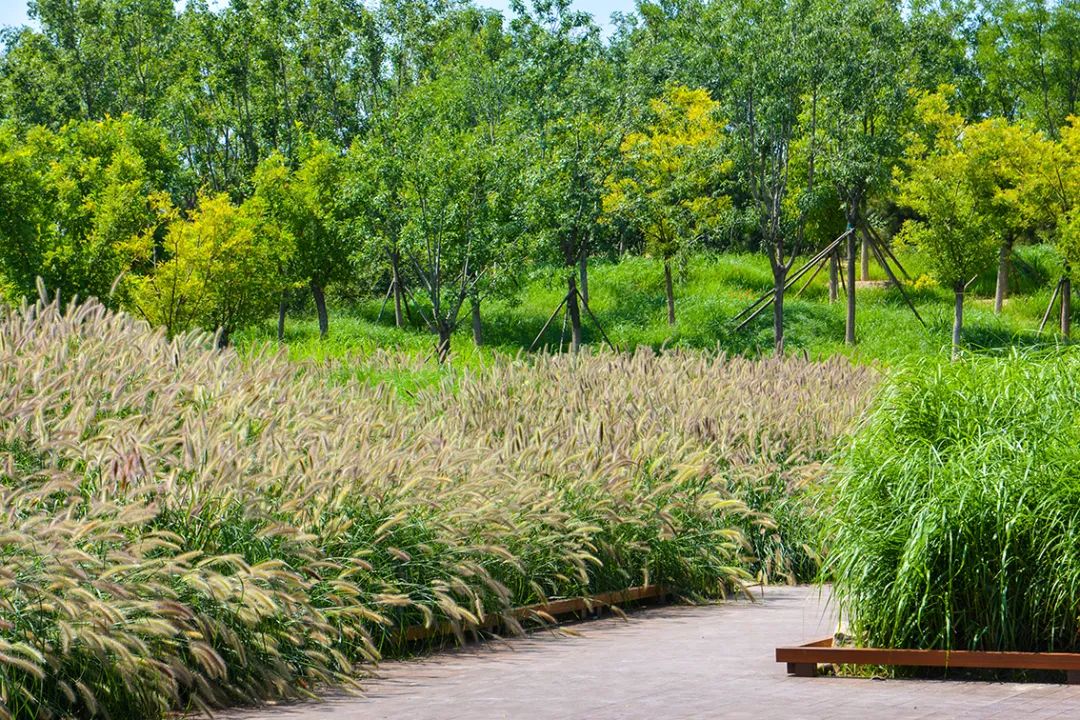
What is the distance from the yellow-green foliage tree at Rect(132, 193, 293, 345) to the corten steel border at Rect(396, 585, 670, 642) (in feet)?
83.8

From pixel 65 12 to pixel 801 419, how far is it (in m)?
56.9

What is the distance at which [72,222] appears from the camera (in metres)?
40.8

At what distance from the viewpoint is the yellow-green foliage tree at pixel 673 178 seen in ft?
139

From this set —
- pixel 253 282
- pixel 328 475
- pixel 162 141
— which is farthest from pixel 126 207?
pixel 328 475

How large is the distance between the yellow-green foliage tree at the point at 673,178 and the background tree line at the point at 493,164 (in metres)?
0.10

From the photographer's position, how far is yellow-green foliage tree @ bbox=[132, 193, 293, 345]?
3578 cm

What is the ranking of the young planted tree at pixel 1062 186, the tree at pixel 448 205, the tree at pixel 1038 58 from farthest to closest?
the tree at pixel 1038 58
the young planted tree at pixel 1062 186
the tree at pixel 448 205

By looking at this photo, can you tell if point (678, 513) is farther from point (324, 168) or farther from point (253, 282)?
point (324, 168)

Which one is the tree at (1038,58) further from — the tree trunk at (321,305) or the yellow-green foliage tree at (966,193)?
the tree trunk at (321,305)

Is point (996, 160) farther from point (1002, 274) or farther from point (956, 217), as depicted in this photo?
point (1002, 274)

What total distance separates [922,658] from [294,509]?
11.6ft

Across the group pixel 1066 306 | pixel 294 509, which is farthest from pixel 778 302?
pixel 294 509

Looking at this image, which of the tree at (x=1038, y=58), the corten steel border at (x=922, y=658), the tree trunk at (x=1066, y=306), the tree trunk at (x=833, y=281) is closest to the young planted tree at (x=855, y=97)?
the tree trunk at (x=833, y=281)

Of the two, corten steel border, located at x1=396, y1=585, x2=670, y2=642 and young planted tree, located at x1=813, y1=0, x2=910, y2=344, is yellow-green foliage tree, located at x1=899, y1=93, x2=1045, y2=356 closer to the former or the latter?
young planted tree, located at x1=813, y1=0, x2=910, y2=344
